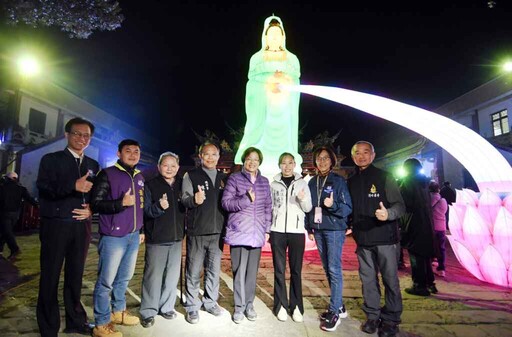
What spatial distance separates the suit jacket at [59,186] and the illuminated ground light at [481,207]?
5.79 metres

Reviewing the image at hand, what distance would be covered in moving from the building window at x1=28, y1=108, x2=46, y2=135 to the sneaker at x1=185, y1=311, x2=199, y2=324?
18332 mm

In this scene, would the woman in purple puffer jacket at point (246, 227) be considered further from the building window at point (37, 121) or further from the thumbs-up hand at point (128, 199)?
the building window at point (37, 121)

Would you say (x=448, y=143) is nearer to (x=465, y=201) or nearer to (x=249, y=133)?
(x=465, y=201)

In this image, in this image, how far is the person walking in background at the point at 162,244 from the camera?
3320 mm

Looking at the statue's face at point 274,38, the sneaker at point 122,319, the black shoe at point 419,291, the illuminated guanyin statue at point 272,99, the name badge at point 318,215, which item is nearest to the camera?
the sneaker at point 122,319

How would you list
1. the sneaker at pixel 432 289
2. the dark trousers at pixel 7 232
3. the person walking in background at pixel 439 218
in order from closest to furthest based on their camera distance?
the sneaker at pixel 432 289 < the person walking in background at pixel 439 218 < the dark trousers at pixel 7 232

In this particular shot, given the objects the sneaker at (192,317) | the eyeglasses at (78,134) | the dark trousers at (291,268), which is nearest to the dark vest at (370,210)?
the dark trousers at (291,268)

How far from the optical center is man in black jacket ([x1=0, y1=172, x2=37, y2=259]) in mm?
6797

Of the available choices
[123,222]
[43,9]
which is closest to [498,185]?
[123,222]

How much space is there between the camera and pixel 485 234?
4770 millimetres

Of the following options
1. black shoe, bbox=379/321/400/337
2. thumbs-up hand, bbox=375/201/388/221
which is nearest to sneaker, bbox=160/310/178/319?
black shoe, bbox=379/321/400/337

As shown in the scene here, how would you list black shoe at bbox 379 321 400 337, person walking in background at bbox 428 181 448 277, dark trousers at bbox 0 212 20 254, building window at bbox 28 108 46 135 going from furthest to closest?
building window at bbox 28 108 46 135 → dark trousers at bbox 0 212 20 254 → person walking in background at bbox 428 181 448 277 → black shoe at bbox 379 321 400 337

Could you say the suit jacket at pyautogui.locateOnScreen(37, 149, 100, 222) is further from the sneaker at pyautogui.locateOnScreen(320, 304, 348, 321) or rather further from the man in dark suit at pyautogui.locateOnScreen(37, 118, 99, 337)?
the sneaker at pyautogui.locateOnScreen(320, 304, 348, 321)

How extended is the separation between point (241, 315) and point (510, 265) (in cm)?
433
